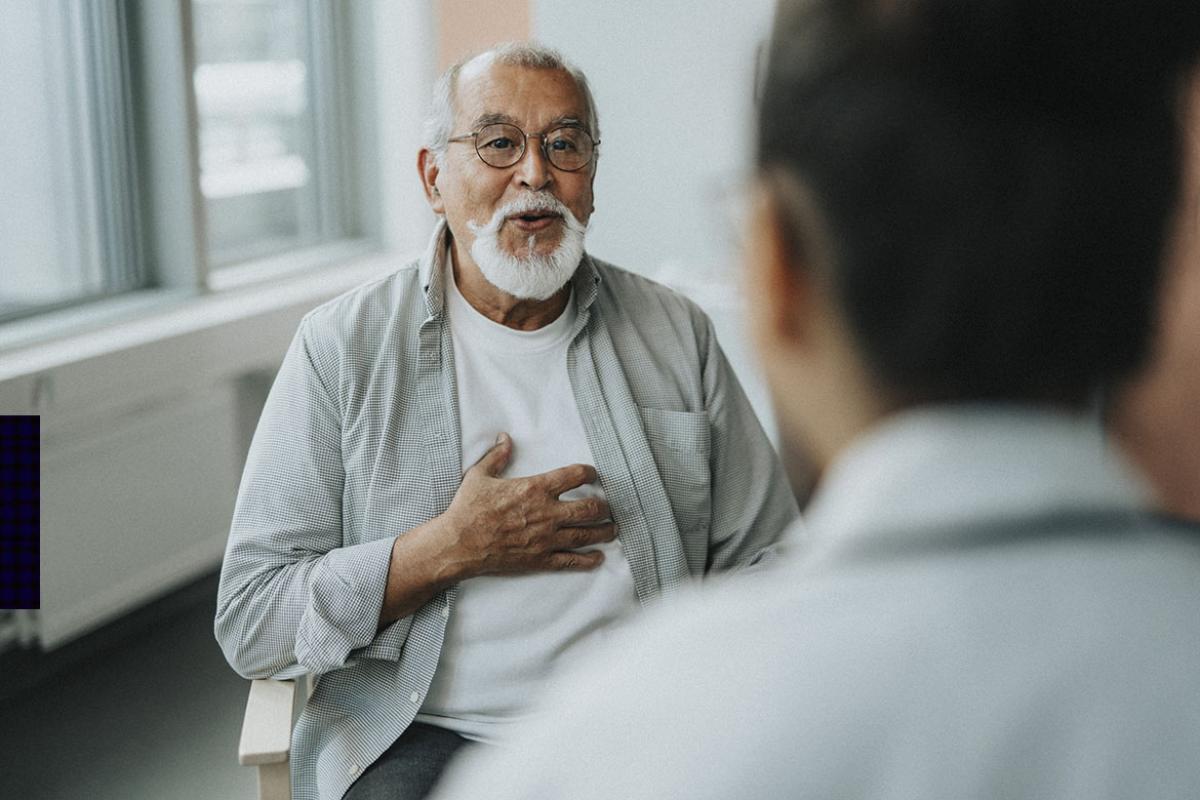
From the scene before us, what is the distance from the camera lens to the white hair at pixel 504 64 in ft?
5.95

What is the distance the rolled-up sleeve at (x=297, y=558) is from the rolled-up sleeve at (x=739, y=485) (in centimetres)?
51

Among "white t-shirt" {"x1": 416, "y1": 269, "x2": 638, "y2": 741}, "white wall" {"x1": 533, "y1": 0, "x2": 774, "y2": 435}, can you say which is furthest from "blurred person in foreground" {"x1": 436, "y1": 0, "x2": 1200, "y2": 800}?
"white wall" {"x1": 533, "y1": 0, "x2": 774, "y2": 435}

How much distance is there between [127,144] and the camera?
3.63 m

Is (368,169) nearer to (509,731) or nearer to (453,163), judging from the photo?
(453,163)

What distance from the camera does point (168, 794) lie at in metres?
2.60

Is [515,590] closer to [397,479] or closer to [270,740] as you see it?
[397,479]

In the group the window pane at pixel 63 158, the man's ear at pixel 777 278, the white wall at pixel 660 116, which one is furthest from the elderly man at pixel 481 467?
the window pane at pixel 63 158

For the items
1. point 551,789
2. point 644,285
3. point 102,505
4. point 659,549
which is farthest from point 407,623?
point 102,505

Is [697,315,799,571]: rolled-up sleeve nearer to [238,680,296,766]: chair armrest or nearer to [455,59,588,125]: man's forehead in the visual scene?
[455,59,588,125]: man's forehead

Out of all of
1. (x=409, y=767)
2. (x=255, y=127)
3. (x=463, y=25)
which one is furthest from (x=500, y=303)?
(x=463, y=25)

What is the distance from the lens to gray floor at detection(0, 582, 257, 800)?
2.63 m

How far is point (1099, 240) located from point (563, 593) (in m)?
1.25

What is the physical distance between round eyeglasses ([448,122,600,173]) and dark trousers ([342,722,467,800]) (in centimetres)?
86

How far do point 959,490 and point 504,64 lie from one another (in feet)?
4.79
